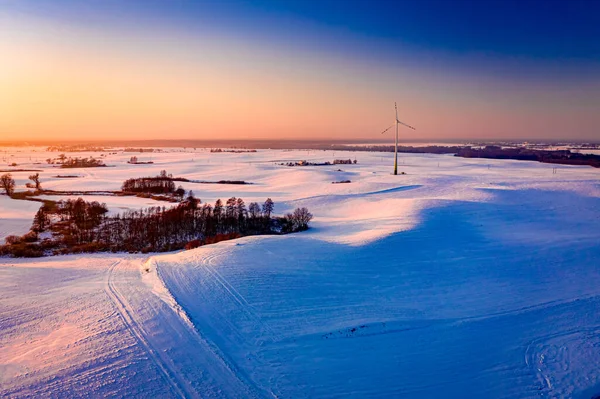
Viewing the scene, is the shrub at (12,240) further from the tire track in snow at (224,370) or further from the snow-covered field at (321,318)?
the tire track in snow at (224,370)

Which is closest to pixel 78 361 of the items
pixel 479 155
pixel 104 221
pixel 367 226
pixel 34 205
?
pixel 367 226

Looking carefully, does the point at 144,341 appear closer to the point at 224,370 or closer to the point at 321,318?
the point at 224,370

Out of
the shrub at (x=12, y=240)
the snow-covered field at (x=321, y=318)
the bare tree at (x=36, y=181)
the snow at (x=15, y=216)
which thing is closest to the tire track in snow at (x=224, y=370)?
the snow-covered field at (x=321, y=318)

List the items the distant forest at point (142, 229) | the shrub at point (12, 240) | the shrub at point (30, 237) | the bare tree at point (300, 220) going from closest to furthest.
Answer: the distant forest at point (142, 229)
the shrub at point (12, 240)
the shrub at point (30, 237)
the bare tree at point (300, 220)

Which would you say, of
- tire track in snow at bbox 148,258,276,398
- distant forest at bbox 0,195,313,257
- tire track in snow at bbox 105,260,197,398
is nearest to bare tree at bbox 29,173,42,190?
distant forest at bbox 0,195,313,257

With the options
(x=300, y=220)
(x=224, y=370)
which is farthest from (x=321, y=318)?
(x=300, y=220)
